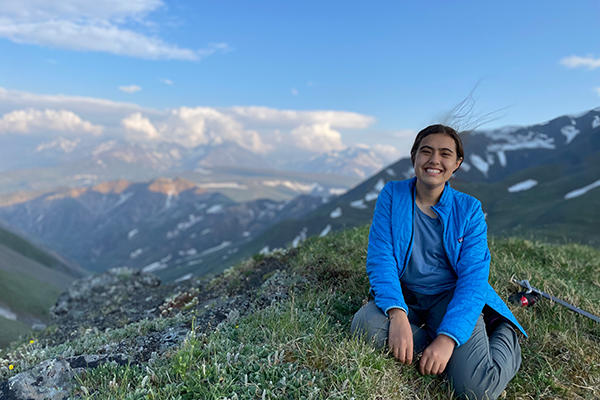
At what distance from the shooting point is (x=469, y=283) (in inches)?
172

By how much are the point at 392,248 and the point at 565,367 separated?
106 inches

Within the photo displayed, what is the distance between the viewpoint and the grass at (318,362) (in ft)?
11.6

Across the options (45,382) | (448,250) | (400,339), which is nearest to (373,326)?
(400,339)

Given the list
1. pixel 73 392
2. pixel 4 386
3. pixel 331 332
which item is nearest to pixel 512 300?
pixel 331 332

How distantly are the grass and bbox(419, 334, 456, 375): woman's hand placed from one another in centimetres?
29

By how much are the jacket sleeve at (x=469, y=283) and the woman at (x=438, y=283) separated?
0.01m

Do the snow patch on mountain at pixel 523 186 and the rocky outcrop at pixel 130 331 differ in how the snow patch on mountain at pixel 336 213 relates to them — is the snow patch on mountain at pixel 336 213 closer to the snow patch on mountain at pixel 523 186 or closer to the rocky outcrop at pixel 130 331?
the snow patch on mountain at pixel 523 186

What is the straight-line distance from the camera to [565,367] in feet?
14.9

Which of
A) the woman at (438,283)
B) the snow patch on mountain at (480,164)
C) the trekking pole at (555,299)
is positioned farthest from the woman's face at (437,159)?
the snow patch on mountain at (480,164)

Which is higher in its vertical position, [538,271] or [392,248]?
[392,248]

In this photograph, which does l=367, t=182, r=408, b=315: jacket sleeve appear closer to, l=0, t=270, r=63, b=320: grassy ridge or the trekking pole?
the trekking pole

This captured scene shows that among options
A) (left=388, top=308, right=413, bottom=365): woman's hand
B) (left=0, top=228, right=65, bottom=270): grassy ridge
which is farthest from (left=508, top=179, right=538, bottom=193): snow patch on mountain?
(left=0, top=228, right=65, bottom=270): grassy ridge

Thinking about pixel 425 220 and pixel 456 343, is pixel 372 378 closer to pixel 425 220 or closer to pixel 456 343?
pixel 456 343

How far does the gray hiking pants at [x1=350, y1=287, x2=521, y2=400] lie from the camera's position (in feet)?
13.0
